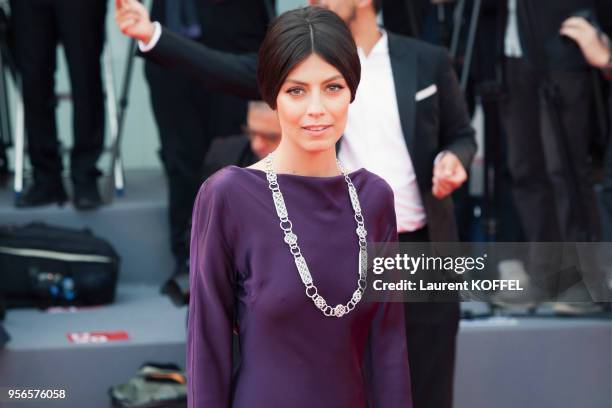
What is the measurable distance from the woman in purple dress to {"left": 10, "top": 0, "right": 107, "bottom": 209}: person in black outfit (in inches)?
123

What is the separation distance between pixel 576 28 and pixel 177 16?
157 cm

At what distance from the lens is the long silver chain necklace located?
203 centimetres

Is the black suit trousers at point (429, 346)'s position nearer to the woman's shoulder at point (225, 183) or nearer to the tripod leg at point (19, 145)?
the woman's shoulder at point (225, 183)

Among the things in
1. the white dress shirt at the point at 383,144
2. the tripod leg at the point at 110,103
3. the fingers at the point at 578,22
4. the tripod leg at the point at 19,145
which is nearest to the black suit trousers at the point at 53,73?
the tripod leg at the point at 19,145

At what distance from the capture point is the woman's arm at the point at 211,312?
2020 millimetres

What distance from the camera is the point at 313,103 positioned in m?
2.04

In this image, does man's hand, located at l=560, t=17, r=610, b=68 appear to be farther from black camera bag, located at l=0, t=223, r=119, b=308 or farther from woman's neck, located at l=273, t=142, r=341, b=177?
woman's neck, located at l=273, t=142, r=341, b=177

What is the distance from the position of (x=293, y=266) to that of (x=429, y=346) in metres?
1.07

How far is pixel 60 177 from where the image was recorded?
526cm

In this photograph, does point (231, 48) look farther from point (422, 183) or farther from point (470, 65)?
point (422, 183)

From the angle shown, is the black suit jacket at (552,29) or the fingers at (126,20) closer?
the fingers at (126,20)

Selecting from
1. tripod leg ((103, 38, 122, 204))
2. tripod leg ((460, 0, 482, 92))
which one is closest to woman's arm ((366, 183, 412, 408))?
tripod leg ((460, 0, 482, 92))

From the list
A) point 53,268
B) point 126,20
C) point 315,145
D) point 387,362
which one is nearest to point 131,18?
point 126,20

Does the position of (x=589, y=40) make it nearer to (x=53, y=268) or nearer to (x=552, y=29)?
(x=552, y=29)
